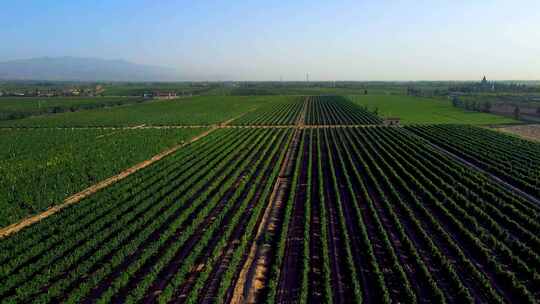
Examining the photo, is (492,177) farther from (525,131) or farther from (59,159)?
(59,159)

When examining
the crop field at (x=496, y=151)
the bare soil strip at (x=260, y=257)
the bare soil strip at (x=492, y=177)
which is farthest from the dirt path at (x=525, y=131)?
the bare soil strip at (x=260, y=257)

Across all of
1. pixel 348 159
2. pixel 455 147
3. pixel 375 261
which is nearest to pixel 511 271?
pixel 375 261

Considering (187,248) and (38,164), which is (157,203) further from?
(38,164)

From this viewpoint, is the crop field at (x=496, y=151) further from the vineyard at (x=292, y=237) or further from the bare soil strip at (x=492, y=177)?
the bare soil strip at (x=492, y=177)

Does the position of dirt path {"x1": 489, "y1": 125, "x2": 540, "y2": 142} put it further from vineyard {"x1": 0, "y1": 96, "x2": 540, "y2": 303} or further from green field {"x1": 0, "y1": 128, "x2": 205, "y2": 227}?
green field {"x1": 0, "y1": 128, "x2": 205, "y2": 227}

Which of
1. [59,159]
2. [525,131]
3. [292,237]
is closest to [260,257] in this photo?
[292,237]

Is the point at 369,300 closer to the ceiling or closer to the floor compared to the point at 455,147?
closer to the floor
